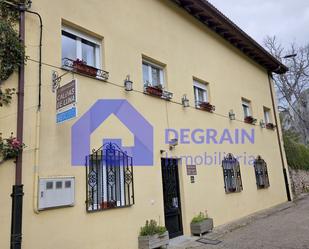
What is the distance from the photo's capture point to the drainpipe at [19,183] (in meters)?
4.62

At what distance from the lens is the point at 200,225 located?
26.6ft

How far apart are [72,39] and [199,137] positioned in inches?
189

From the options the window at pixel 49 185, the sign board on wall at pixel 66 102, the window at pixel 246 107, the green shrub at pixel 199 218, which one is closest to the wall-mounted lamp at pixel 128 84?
the sign board on wall at pixel 66 102

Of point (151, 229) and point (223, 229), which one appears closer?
point (151, 229)

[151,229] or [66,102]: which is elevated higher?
[66,102]

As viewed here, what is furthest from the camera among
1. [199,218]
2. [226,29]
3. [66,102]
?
[226,29]

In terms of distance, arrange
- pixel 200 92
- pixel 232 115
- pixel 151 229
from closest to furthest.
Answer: pixel 151 229 → pixel 200 92 → pixel 232 115

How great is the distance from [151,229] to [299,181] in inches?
529

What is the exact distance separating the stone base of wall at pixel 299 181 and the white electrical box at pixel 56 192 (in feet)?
45.5

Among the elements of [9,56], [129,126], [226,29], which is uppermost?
[226,29]

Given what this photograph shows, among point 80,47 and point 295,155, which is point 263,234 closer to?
point 80,47

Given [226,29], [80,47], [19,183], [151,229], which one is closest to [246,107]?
[226,29]

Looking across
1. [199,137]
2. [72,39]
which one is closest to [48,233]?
[72,39]

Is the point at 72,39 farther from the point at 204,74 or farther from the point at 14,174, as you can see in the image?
the point at 204,74
